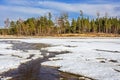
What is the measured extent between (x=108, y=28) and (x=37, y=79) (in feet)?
451

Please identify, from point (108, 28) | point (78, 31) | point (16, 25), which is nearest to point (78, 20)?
point (78, 31)

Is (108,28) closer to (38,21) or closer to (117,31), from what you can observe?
(117,31)

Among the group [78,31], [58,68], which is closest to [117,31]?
[78,31]

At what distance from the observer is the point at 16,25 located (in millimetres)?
151000

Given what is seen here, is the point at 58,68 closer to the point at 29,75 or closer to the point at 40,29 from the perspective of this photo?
the point at 29,75

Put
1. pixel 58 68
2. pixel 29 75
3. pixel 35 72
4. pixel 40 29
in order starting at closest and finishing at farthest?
pixel 29 75 < pixel 35 72 < pixel 58 68 < pixel 40 29

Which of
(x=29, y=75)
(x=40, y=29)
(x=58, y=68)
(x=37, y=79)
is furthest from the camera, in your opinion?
(x=40, y=29)

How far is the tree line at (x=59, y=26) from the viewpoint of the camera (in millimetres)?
143875

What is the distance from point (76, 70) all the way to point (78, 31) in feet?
425

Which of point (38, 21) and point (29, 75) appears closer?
point (29, 75)

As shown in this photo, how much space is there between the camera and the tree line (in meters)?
144

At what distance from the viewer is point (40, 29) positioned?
468ft

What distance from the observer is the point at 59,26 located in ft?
477

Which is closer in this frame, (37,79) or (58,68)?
(37,79)
